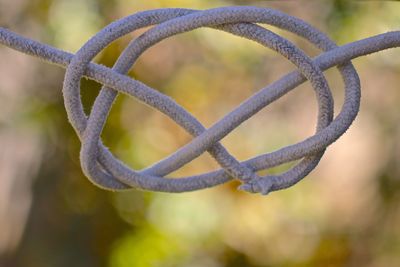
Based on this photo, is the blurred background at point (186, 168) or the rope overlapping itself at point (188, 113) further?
the blurred background at point (186, 168)

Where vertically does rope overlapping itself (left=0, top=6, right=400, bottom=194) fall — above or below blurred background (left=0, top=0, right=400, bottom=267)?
above

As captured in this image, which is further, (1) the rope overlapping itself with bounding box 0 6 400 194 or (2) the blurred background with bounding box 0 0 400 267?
(2) the blurred background with bounding box 0 0 400 267

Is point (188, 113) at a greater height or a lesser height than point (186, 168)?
greater

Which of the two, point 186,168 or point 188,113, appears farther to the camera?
point 186,168

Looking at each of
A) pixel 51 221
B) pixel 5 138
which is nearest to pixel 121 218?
pixel 51 221

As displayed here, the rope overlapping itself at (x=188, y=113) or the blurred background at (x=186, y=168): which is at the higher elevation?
the rope overlapping itself at (x=188, y=113)
